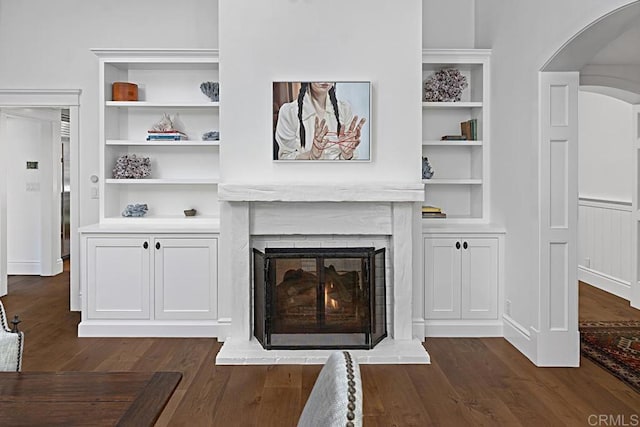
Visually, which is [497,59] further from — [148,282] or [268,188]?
[148,282]

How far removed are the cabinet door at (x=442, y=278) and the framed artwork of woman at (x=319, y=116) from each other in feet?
3.16

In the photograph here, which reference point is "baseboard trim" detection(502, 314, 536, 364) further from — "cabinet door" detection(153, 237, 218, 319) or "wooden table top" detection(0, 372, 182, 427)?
"wooden table top" detection(0, 372, 182, 427)

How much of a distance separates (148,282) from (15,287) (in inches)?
120

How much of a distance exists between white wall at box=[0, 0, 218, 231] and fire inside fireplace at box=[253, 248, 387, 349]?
7.57ft

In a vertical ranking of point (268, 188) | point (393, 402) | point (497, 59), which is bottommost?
point (393, 402)

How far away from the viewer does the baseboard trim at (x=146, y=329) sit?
4.94m

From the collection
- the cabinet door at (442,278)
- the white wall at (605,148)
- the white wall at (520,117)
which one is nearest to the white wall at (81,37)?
the white wall at (520,117)

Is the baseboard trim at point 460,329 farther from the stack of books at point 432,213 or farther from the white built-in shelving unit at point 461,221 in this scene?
the stack of books at point 432,213

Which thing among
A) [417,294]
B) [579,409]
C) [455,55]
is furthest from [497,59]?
[579,409]

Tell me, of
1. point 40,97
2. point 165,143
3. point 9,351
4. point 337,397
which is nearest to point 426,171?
point 165,143

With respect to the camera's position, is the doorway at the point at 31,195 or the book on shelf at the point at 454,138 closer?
the book on shelf at the point at 454,138

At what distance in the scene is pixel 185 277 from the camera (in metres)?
4.95

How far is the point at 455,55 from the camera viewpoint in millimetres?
5191

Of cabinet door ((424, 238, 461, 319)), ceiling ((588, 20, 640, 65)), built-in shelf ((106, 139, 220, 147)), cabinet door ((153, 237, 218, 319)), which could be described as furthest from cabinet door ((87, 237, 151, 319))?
ceiling ((588, 20, 640, 65))
